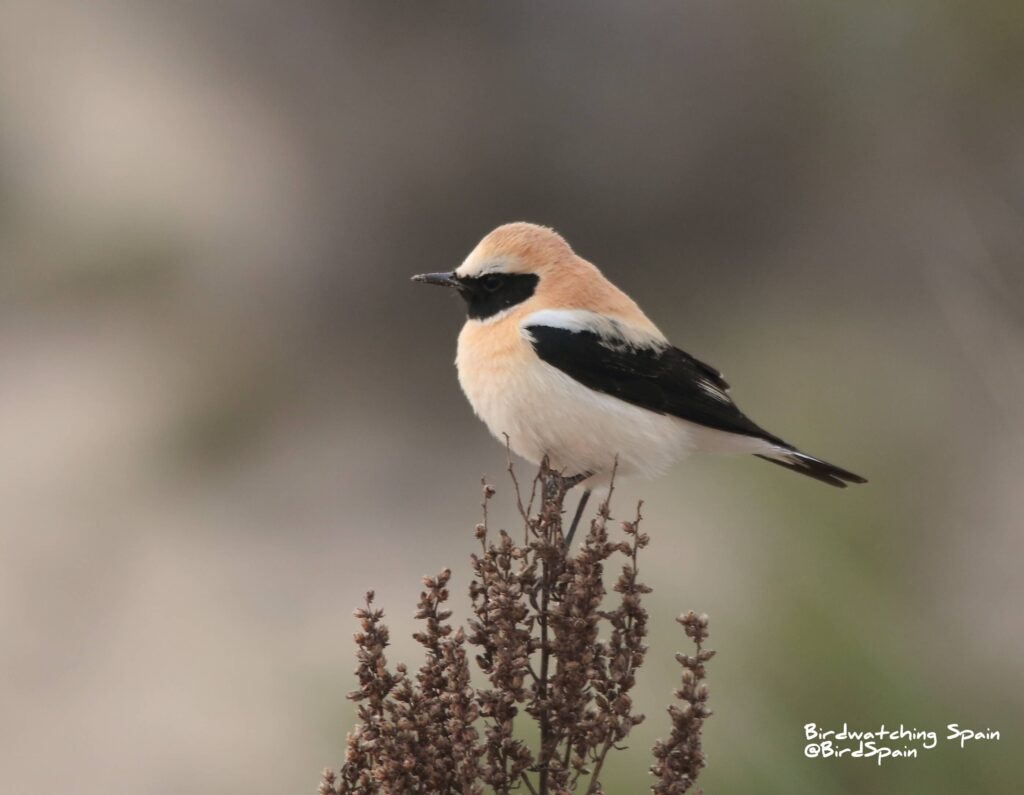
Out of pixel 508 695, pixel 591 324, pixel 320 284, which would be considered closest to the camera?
pixel 508 695

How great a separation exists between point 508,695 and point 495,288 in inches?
42.1

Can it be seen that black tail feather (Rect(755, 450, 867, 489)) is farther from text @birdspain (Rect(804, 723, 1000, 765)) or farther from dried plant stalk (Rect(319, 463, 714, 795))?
dried plant stalk (Rect(319, 463, 714, 795))

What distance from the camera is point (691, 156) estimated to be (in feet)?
23.8

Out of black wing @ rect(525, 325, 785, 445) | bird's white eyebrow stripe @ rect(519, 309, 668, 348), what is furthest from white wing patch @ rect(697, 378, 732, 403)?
bird's white eyebrow stripe @ rect(519, 309, 668, 348)

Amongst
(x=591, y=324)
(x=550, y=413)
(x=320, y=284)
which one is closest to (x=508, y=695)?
(x=550, y=413)

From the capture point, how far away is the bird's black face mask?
102 inches

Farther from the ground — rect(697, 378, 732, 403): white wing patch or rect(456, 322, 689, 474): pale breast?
rect(697, 378, 732, 403): white wing patch

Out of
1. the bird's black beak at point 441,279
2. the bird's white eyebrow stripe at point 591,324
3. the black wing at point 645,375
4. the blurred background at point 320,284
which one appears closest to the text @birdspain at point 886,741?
the black wing at point 645,375

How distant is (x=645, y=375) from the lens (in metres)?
2.59

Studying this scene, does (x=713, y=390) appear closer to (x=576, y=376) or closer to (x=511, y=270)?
(x=576, y=376)

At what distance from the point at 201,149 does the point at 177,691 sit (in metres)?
3.34

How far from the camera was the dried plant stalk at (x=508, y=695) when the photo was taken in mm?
1725

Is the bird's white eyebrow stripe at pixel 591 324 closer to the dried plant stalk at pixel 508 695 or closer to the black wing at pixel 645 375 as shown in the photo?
the black wing at pixel 645 375

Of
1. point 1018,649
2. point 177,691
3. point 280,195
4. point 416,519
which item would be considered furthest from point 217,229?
point 1018,649
